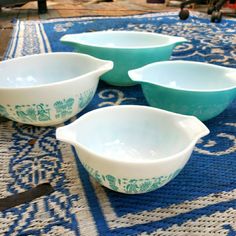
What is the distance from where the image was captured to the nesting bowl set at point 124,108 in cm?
25

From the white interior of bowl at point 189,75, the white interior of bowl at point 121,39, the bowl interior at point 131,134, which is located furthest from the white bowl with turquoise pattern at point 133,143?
the white interior of bowl at point 121,39

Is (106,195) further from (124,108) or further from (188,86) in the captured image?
(188,86)

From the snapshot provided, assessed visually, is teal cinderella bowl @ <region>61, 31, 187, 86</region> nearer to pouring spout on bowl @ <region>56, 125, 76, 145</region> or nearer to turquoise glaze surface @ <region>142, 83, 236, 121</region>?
turquoise glaze surface @ <region>142, 83, 236, 121</region>

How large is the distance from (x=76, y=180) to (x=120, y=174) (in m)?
0.07

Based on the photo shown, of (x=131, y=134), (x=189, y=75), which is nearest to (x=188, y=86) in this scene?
(x=189, y=75)

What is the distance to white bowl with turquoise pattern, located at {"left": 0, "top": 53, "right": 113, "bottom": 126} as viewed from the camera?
13.0 inches

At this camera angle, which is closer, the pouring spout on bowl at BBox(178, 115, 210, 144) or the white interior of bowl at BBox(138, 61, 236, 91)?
the pouring spout on bowl at BBox(178, 115, 210, 144)

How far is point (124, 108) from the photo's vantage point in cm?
32

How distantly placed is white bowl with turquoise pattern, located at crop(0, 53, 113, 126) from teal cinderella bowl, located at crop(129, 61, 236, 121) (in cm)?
6

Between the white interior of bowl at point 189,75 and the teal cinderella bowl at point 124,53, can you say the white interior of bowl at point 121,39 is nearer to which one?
the teal cinderella bowl at point 124,53

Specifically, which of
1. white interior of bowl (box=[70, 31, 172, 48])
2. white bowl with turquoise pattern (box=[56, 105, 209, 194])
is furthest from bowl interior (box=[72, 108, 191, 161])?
white interior of bowl (box=[70, 31, 172, 48])

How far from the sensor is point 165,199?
0.90ft

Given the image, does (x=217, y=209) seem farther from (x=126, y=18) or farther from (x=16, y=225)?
(x=126, y=18)

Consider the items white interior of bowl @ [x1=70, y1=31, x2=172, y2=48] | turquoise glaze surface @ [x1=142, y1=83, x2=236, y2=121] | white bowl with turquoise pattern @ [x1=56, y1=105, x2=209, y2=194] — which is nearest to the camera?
white bowl with turquoise pattern @ [x1=56, y1=105, x2=209, y2=194]
